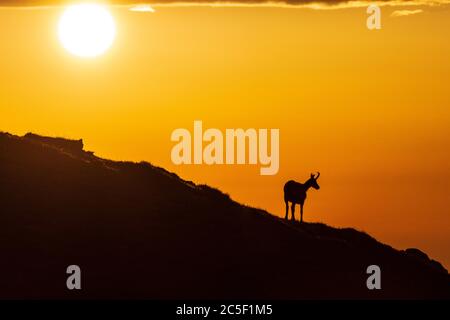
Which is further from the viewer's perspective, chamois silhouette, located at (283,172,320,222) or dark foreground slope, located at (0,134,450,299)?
chamois silhouette, located at (283,172,320,222)

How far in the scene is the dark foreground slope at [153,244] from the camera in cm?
7200

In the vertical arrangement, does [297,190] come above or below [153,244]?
above

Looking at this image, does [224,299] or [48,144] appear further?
[48,144]

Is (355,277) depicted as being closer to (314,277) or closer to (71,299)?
(314,277)

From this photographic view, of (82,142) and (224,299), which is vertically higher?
(82,142)

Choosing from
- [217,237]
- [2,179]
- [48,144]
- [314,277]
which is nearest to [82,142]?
[48,144]

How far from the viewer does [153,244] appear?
76.1 meters

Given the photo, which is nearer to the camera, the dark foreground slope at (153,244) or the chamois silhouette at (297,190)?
the dark foreground slope at (153,244)

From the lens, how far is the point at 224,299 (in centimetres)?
7175

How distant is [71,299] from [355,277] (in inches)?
775

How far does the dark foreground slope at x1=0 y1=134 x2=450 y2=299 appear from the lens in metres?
72.0

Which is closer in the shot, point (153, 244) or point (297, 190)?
point (153, 244)
